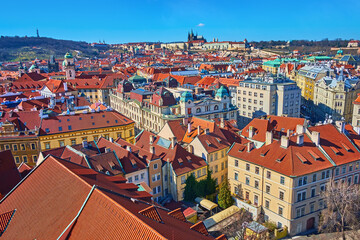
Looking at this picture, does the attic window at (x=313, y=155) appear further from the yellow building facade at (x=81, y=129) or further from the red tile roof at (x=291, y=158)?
the yellow building facade at (x=81, y=129)

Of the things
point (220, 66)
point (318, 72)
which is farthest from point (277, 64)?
point (318, 72)

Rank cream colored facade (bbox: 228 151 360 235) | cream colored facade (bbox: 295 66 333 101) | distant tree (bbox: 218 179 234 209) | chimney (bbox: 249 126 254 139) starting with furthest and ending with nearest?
cream colored facade (bbox: 295 66 333 101)
chimney (bbox: 249 126 254 139)
distant tree (bbox: 218 179 234 209)
cream colored facade (bbox: 228 151 360 235)

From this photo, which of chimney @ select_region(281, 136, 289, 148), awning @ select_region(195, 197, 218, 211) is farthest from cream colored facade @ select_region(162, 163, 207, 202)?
chimney @ select_region(281, 136, 289, 148)

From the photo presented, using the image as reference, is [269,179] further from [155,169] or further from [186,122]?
[186,122]

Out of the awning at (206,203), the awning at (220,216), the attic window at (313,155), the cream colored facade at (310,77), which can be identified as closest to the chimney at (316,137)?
the attic window at (313,155)

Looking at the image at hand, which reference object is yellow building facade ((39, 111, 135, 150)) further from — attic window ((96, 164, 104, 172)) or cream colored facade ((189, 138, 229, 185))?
cream colored facade ((189, 138, 229, 185))
